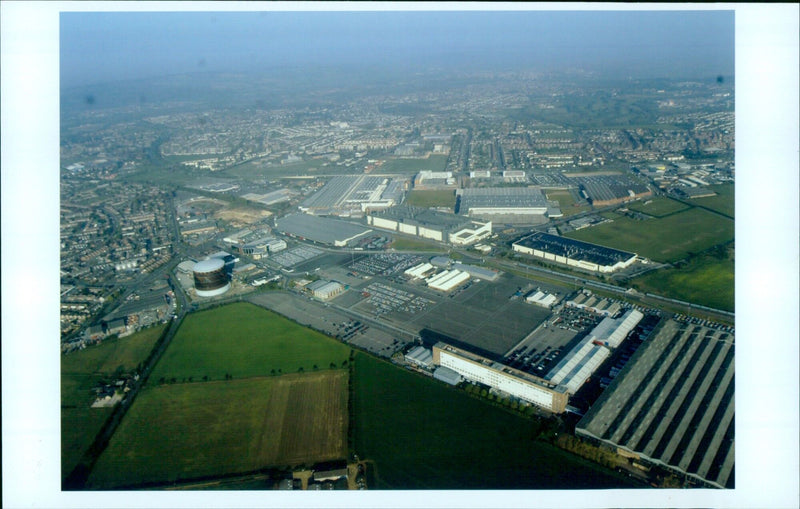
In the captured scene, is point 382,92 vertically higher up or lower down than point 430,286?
higher up

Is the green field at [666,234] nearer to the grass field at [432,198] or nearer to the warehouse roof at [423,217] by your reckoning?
the warehouse roof at [423,217]

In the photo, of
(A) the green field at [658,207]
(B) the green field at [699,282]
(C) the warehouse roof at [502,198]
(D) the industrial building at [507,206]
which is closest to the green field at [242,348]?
(B) the green field at [699,282]

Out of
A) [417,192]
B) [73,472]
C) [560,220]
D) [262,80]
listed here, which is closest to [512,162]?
[417,192]

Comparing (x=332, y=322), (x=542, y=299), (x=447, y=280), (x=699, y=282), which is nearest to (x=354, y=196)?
(x=447, y=280)

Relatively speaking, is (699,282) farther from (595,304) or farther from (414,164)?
(414,164)

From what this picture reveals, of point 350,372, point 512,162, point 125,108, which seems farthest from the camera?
point 125,108

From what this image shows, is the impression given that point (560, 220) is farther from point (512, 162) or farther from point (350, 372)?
point (350, 372)
